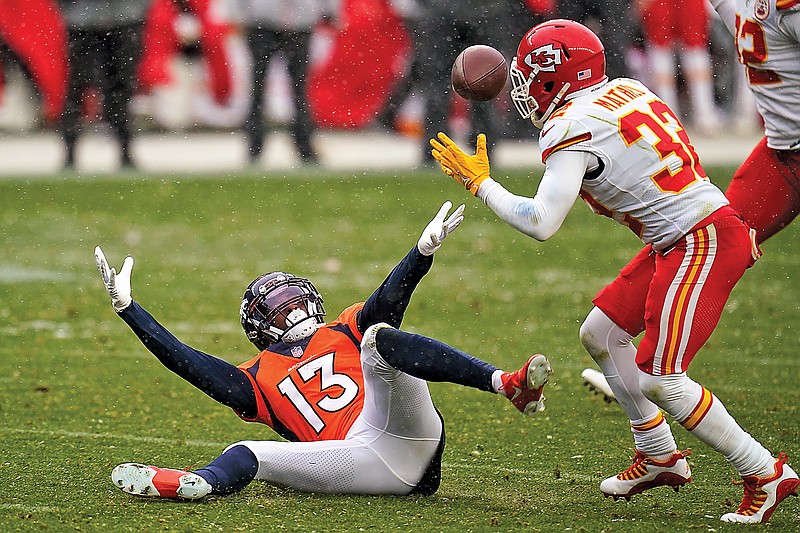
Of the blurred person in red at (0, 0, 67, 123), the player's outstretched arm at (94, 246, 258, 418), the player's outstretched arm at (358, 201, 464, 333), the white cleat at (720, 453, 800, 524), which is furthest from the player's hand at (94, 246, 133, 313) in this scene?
the blurred person in red at (0, 0, 67, 123)

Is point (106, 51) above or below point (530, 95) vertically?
below

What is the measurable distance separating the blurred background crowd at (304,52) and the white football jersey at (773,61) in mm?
6580

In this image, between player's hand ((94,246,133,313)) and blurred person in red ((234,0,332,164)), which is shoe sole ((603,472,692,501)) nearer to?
player's hand ((94,246,133,313))

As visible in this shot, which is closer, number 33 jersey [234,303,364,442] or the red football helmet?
the red football helmet

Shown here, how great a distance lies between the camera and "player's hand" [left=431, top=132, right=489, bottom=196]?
405 cm

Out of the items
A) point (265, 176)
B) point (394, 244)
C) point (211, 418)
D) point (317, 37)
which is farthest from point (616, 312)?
point (317, 37)

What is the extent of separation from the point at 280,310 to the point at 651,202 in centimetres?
129

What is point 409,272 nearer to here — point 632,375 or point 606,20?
point 632,375

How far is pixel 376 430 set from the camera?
13.8ft

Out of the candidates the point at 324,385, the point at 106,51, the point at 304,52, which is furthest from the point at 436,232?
the point at 106,51

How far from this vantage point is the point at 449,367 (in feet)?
12.8

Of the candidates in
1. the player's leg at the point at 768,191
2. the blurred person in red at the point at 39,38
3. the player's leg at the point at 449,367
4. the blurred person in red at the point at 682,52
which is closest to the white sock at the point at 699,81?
the blurred person in red at the point at 682,52

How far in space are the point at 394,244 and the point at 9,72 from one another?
746 centimetres

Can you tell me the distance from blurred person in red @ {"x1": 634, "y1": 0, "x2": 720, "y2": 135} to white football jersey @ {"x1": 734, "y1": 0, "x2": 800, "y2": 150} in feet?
28.8
